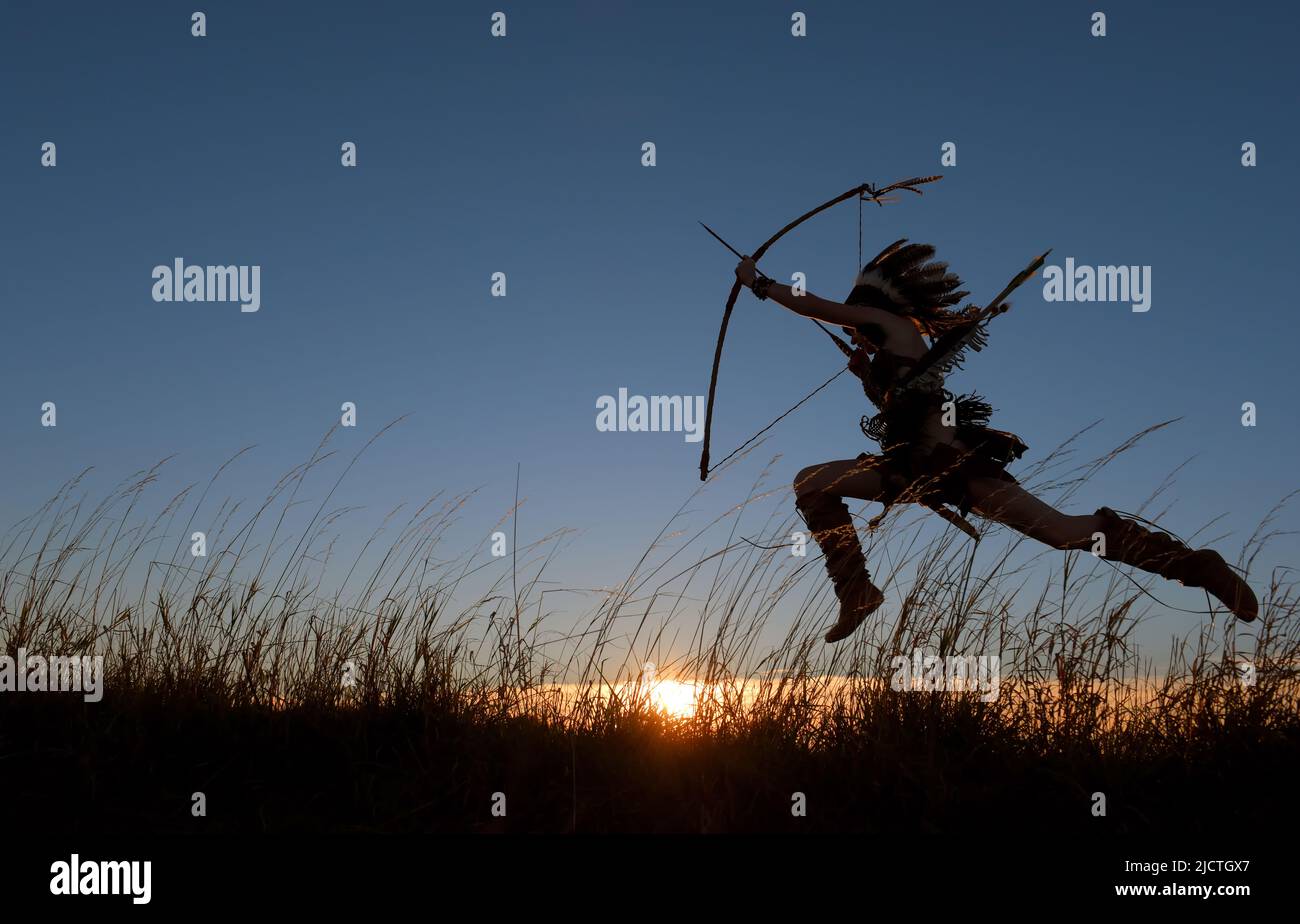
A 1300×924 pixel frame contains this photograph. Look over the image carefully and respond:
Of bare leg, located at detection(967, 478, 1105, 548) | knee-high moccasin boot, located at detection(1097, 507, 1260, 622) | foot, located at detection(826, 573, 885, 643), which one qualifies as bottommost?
foot, located at detection(826, 573, 885, 643)

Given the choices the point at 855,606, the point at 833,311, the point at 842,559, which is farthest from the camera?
the point at 833,311

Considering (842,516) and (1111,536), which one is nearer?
(1111,536)

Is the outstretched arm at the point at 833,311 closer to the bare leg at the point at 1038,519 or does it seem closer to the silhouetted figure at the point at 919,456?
the silhouetted figure at the point at 919,456

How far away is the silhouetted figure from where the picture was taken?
4.45 meters

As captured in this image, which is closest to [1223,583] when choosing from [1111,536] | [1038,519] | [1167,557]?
[1167,557]

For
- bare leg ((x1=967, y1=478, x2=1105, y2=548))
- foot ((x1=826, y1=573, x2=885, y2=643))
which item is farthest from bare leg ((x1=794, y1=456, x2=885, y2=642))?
bare leg ((x1=967, y1=478, x2=1105, y2=548))

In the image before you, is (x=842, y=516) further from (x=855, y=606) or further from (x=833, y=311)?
(x=833, y=311)

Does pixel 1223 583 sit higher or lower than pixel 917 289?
lower

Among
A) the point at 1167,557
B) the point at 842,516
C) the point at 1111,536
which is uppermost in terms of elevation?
the point at 842,516

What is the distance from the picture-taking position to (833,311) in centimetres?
518

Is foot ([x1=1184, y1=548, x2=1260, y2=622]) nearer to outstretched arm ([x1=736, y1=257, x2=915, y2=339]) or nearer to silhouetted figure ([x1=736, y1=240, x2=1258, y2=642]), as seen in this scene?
silhouetted figure ([x1=736, y1=240, x2=1258, y2=642])

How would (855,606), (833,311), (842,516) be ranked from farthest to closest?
(833,311) → (842,516) → (855,606)

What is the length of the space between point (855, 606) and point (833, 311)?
1720 millimetres
